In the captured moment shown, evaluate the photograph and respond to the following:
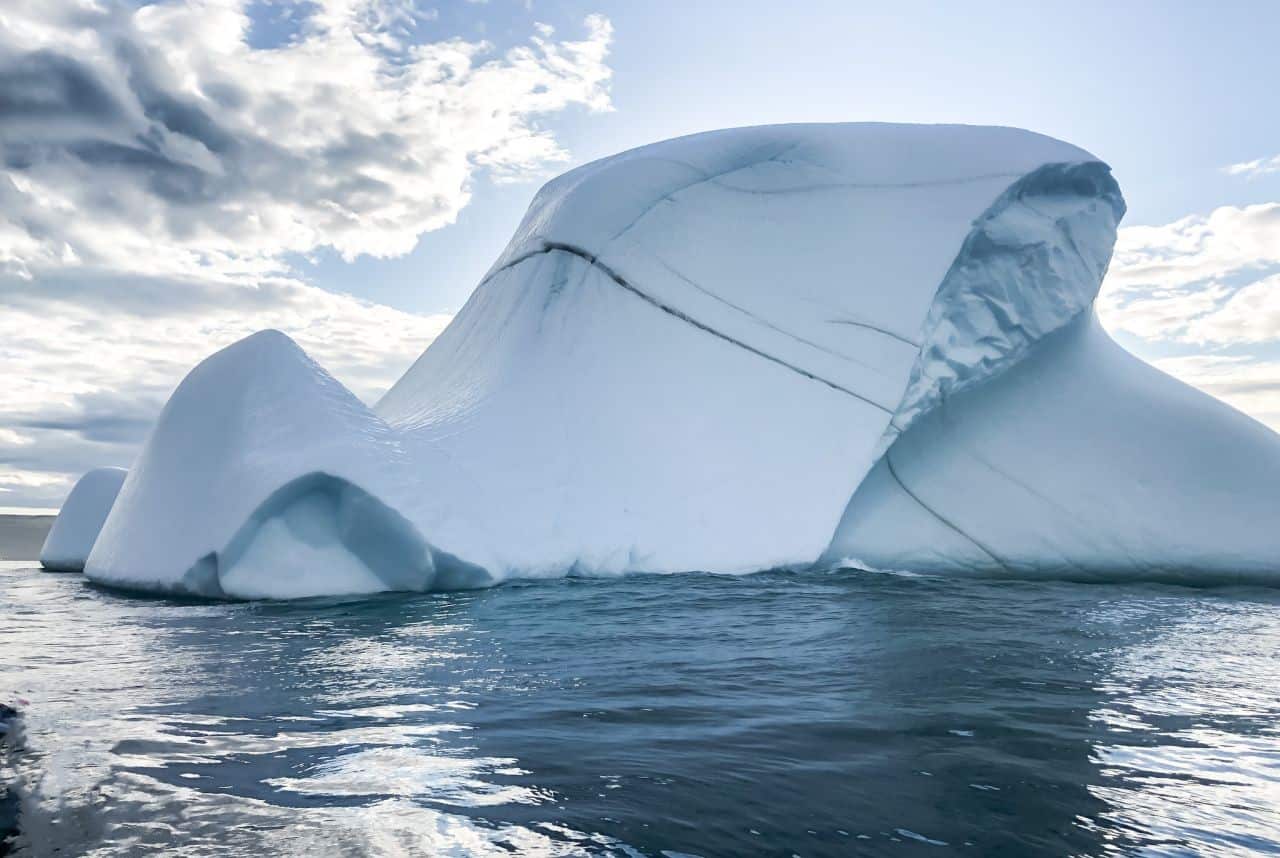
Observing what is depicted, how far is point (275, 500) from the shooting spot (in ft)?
19.4

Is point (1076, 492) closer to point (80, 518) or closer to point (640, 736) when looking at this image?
point (640, 736)

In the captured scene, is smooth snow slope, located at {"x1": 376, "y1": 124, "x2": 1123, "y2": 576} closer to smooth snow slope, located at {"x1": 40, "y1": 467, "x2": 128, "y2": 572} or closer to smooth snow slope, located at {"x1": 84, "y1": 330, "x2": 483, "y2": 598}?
smooth snow slope, located at {"x1": 84, "y1": 330, "x2": 483, "y2": 598}

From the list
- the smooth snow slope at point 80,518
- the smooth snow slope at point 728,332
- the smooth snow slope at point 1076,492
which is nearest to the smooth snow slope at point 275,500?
the smooth snow slope at point 728,332

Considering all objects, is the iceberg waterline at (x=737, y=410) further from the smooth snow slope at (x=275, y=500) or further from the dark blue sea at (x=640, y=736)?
the dark blue sea at (x=640, y=736)

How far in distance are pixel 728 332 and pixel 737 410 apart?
86 cm

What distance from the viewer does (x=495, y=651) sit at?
3.99m

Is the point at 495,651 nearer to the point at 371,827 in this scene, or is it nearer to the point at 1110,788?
the point at 371,827

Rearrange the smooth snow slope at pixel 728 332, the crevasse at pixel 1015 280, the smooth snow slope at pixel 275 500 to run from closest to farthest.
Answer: the smooth snow slope at pixel 275 500 < the smooth snow slope at pixel 728 332 < the crevasse at pixel 1015 280

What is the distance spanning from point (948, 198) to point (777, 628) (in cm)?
606

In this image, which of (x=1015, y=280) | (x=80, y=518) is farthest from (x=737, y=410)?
(x=80, y=518)

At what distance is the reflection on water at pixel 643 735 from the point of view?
6.28ft

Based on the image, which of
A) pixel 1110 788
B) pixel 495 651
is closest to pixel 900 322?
pixel 495 651

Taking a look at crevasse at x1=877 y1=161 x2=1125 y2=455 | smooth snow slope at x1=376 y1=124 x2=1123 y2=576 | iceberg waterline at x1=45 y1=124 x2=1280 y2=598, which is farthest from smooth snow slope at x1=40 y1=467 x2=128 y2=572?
crevasse at x1=877 y1=161 x2=1125 y2=455

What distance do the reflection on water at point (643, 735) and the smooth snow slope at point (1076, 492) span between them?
11.7 feet
